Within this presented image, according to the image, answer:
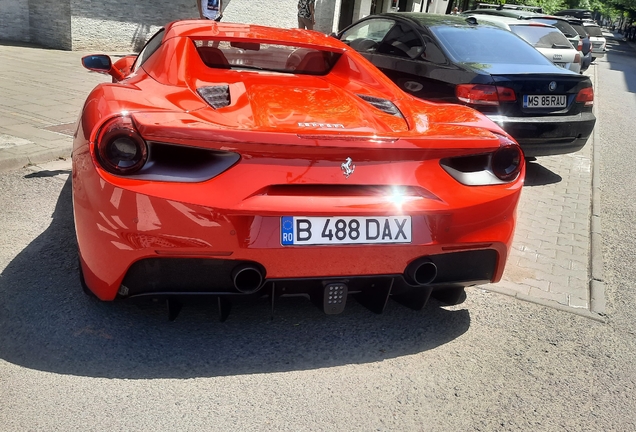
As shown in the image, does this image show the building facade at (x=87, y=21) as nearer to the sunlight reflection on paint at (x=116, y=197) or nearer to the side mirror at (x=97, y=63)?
the side mirror at (x=97, y=63)

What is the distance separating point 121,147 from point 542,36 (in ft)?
33.6

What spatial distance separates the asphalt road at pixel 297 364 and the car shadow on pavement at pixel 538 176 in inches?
128

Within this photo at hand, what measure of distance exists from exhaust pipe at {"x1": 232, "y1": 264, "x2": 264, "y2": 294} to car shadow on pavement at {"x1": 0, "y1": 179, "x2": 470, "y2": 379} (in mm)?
370

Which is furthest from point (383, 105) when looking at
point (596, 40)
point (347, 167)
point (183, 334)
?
point (596, 40)

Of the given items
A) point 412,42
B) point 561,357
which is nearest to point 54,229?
point 561,357

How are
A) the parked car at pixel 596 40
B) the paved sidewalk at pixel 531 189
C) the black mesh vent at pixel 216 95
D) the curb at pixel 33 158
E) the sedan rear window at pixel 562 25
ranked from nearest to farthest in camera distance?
the black mesh vent at pixel 216 95 → the paved sidewalk at pixel 531 189 → the curb at pixel 33 158 → the sedan rear window at pixel 562 25 → the parked car at pixel 596 40

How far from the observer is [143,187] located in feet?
8.05

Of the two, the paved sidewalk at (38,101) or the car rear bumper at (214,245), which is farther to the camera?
the paved sidewalk at (38,101)

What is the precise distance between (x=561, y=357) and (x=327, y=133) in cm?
168

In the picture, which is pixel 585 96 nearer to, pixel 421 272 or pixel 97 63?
pixel 421 272

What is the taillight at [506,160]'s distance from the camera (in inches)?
119

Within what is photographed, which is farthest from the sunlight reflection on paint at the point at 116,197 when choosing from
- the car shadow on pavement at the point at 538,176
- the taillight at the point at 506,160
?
the car shadow on pavement at the point at 538,176

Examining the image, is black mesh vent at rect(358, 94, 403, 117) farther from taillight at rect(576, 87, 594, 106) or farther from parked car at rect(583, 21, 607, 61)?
parked car at rect(583, 21, 607, 61)

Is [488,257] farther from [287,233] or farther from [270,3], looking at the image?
[270,3]
